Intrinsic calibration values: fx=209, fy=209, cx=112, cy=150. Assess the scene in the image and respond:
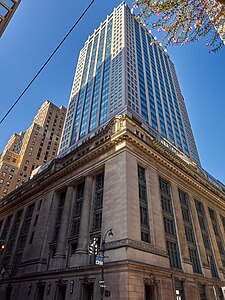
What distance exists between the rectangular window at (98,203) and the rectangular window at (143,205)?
5.74 m

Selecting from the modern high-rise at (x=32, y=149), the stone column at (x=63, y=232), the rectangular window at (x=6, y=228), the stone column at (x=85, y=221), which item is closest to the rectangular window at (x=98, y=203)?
the stone column at (x=85, y=221)

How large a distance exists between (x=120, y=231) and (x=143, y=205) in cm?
604

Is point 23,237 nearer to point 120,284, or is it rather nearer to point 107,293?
point 107,293

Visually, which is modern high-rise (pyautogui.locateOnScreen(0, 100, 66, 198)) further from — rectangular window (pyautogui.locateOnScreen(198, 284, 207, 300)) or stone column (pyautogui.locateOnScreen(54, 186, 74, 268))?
rectangular window (pyautogui.locateOnScreen(198, 284, 207, 300))

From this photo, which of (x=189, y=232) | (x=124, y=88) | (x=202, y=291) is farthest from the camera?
(x=124, y=88)

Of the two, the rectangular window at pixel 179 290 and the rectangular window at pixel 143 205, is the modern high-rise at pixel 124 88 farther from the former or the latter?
the rectangular window at pixel 179 290

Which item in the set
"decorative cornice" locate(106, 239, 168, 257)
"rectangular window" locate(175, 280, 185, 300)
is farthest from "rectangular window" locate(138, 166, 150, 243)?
"rectangular window" locate(175, 280, 185, 300)

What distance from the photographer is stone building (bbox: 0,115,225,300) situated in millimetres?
22469

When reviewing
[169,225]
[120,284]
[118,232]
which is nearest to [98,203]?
[118,232]

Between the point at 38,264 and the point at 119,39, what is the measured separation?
3400 inches

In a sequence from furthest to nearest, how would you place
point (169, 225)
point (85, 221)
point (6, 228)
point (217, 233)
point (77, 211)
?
point (6, 228), point (217, 233), point (77, 211), point (169, 225), point (85, 221)

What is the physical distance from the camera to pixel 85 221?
2930 centimetres

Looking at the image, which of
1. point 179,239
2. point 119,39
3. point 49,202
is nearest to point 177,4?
point 179,239

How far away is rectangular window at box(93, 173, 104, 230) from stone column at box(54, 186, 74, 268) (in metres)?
5.54
